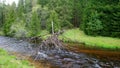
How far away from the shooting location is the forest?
38.7 meters

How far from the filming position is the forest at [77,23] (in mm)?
38656

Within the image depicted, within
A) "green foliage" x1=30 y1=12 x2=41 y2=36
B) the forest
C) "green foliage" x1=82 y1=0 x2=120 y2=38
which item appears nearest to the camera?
the forest

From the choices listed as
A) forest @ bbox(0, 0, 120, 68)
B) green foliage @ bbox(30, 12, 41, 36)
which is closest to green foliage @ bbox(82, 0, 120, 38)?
forest @ bbox(0, 0, 120, 68)

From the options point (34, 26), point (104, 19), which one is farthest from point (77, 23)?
point (104, 19)

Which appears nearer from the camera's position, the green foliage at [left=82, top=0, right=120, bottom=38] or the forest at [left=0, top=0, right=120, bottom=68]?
the forest at [left=0, top=0, right=120, bottom=68]

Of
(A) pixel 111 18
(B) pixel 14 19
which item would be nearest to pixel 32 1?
(B) pixel 14 19

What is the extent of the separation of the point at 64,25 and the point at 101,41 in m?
20.8

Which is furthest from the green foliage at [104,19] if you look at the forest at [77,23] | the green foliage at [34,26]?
the green foliage at [34,26]

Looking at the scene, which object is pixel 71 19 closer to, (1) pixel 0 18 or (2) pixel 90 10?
(2) pixel 90 10

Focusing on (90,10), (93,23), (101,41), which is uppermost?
(90,10)

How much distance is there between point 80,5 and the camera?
6012cm

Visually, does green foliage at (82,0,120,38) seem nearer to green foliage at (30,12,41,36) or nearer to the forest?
the forest

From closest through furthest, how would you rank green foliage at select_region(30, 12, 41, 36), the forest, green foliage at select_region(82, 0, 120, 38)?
the forest < green foliage at select_region(82, 0, 120, 38) < green foliage at select_region(30, 12, 41, 36)

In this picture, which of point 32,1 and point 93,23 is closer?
point 93,23
